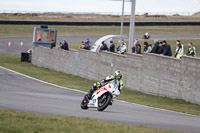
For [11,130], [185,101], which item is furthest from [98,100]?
[185,101]

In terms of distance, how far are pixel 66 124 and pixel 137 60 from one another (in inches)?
552

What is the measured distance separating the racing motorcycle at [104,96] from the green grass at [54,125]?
8.54ft

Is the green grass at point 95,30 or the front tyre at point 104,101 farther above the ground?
the green grass at point 95,30

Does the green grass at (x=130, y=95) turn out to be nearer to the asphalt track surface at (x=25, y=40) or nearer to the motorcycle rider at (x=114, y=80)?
the motorcycle rider at (x=114, y=80)

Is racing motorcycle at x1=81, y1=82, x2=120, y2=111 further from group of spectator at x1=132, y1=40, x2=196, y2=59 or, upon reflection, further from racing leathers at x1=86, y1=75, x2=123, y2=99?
group of spectator at x1=132, y1=40, x2=196, y2=59

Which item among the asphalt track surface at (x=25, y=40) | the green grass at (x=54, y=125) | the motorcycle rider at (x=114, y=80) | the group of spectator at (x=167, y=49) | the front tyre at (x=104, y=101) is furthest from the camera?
the asphalt track surface at (x=25, y=40)

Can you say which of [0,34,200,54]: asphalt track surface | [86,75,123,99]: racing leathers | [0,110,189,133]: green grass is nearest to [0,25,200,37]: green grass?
[0,34,200,54]: asphalt track surface

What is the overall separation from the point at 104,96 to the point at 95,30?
2110 inches

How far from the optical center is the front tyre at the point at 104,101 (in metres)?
13.7

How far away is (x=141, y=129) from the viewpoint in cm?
1011

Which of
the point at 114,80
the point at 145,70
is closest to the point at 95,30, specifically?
the point at 145,70

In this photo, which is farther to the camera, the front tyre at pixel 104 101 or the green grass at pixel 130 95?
the green grass at pixel 130 95

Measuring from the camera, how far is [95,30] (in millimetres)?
67188

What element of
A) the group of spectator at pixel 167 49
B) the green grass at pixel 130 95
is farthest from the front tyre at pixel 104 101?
the group of spectator at pixel 167 49
